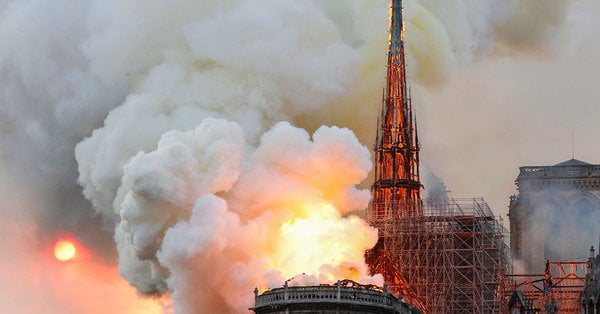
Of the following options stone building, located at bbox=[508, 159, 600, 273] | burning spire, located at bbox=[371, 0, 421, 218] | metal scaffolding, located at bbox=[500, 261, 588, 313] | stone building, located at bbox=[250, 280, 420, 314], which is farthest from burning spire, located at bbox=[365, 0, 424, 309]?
stone building, located at bbox=[250, 280, 420, 314]

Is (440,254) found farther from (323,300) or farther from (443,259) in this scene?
(323,300)

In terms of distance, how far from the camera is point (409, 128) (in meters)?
162

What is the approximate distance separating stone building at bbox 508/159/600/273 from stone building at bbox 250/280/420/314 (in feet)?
159

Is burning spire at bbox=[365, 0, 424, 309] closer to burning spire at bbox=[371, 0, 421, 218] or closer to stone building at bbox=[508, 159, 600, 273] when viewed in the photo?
burning spire at bbox=[371, 0, 421, 218]

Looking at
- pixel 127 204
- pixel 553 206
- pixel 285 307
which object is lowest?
pixel 285 307

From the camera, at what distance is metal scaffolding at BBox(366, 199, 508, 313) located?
499ft

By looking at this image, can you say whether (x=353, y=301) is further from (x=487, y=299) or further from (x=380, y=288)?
(x=487, y=299)

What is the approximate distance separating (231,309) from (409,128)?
26.4 m

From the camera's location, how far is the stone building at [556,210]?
177250mm

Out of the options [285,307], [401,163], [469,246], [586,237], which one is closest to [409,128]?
[401,163]

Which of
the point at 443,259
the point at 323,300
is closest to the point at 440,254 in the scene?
the point at 443,259

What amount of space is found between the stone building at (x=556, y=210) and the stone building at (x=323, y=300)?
1913 inches

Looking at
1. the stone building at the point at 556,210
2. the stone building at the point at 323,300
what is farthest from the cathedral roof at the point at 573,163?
the stone building at the point at 323,300

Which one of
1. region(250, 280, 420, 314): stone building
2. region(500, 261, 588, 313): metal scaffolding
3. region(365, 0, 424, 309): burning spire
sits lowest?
region(250, 280, 420, 314): stone building
